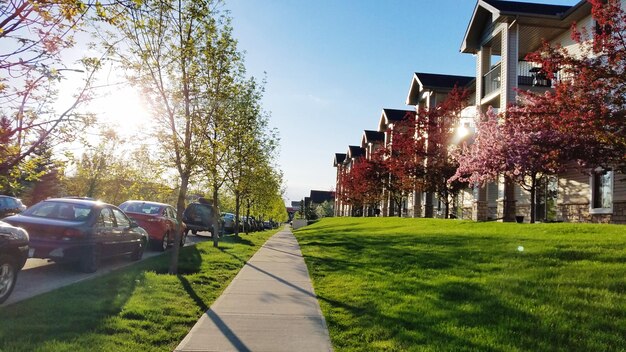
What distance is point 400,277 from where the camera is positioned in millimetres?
8984

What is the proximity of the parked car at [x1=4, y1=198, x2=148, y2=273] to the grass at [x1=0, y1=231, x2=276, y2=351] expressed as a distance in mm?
863

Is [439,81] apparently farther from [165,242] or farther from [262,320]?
[262,320]

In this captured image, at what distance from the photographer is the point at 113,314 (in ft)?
20.2

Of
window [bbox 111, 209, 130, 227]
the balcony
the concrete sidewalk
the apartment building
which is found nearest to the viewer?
the concrete sidewalk

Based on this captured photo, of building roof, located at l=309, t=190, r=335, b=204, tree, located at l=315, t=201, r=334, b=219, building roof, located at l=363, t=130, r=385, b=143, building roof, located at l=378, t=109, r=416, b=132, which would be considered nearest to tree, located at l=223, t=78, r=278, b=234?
building roof, located at l=378, t=109, r=416, b=132

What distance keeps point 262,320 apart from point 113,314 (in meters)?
1.88

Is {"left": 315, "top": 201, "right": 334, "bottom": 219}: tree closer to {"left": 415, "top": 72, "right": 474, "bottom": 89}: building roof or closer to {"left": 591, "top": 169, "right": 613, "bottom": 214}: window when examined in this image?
{"left": 415, "top": 72, "right": 474, "bottom": 89}: building roof

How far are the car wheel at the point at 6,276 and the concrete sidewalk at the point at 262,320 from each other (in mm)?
2703

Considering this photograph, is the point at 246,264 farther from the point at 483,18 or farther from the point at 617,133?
the point at 483,18

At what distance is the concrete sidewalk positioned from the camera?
532cm

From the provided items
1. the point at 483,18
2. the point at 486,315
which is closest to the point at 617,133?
the point at 486,315

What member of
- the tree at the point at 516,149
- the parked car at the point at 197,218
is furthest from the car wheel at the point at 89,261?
the parked car at the point at 197,218

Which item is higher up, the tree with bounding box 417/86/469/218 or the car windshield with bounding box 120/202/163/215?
the tree with bounding box 417/86/469/218

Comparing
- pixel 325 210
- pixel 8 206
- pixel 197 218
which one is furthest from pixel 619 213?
pixel 325 210
